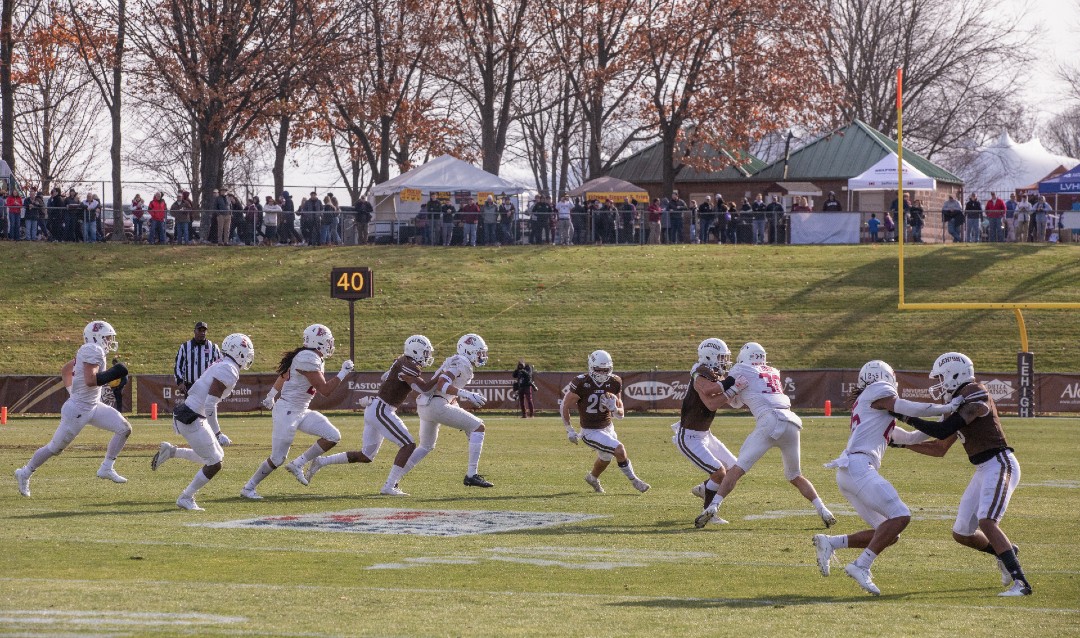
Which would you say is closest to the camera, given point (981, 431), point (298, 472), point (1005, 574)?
point (1005, 574)

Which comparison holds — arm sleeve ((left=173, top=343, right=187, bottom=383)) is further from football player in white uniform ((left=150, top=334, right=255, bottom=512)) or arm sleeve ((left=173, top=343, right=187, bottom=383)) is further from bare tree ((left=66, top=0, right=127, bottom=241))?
bare tree ((left=66, top=0, right=127, bottom=241))

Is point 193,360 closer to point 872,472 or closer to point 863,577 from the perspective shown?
point 872,472

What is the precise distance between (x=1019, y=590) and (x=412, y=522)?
616 centimetres

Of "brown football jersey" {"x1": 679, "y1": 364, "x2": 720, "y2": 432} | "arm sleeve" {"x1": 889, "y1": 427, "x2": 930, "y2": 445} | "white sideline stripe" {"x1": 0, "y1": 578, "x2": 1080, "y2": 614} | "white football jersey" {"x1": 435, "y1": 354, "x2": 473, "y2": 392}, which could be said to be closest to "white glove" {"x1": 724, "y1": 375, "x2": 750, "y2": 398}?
"brown football jersey" {"x1": 679, "y1": 364, "x2": 720, "y2": 432}

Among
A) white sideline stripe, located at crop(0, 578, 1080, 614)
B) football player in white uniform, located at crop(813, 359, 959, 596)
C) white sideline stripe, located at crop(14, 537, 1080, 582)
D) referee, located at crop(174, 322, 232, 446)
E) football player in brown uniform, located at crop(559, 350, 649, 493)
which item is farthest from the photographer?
referee, located at crop(174, 322, 232, 446)

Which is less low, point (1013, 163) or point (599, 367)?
point (1013, 163)

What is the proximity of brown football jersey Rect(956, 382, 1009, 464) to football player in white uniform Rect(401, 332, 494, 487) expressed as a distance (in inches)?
289

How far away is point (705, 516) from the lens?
542 inches

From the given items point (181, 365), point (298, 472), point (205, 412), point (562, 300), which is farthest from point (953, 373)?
point (562, 300)

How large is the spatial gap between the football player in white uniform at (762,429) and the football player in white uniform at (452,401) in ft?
12.8

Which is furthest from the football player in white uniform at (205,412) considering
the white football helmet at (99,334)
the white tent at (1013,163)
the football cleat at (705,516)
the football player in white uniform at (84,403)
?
the white tent at (1013,163)

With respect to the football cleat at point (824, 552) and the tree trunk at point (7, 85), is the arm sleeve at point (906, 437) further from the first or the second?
the tree trunk at point (7, 85)

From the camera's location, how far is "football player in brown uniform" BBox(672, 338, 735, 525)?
14.4 m

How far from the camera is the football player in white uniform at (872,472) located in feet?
34.3
